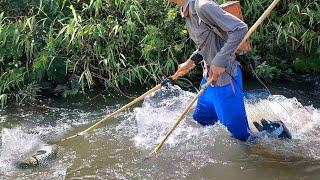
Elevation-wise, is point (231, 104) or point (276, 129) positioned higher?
point (231, 104)

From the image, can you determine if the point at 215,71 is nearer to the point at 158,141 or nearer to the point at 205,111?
the point at 205,111

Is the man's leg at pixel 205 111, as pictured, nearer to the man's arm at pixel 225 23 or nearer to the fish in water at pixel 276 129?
the fish in water at pixel 276 129

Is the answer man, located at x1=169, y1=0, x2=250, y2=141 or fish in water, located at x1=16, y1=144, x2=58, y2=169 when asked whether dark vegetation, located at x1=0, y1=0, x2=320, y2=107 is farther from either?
man, located at x1=169, y1=0, x2=250, y2=141

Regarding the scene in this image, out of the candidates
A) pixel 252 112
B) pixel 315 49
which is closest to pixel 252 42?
pixel 315 49

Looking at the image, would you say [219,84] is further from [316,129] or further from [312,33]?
[312,33]

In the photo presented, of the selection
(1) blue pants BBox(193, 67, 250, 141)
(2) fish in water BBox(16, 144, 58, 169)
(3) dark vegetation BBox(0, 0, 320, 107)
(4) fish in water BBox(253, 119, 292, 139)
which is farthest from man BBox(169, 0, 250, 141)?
(3) dark vegetation BBox(0, 0, 320, 107)

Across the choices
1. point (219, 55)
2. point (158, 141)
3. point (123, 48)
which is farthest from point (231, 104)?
point (123, 48)

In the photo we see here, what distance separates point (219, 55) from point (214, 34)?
221 mm

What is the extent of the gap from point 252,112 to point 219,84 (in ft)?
4.74

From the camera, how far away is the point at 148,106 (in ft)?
20.0

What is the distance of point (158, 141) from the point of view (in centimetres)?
521

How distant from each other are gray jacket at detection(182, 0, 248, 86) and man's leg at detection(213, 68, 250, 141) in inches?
2.8

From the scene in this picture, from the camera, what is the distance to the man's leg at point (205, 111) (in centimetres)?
470

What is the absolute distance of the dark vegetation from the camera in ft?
21.4
